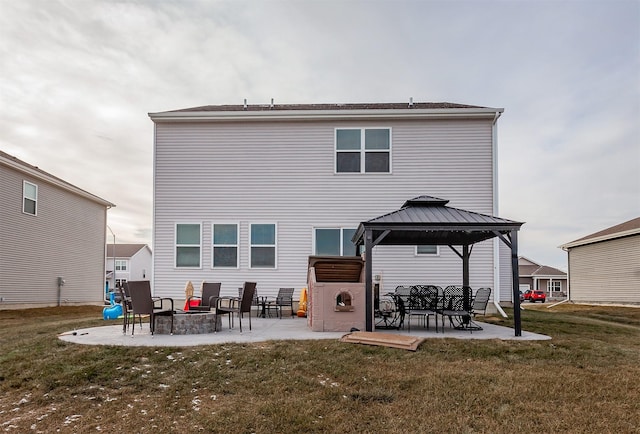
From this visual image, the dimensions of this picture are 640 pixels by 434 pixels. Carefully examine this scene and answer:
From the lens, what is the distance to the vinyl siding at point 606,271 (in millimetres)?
22453

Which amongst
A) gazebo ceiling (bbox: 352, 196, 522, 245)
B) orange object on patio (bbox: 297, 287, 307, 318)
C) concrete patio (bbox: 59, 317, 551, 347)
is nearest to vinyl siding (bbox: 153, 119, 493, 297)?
orange object on patio (bbox: 297, 287, 307, 318)

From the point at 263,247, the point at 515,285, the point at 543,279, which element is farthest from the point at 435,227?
the point at 543,279

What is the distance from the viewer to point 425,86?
17281 millimetres

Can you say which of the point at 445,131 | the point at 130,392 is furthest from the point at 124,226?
the point at 130,392

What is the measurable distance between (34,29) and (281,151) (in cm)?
726

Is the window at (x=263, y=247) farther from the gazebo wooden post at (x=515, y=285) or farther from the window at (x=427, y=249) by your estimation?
the gazebo wooden post at (x=515, y=285)

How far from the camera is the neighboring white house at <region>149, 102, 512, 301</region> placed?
13.8m

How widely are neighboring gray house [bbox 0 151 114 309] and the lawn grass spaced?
38.7 ft

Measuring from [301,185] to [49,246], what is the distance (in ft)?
42.3

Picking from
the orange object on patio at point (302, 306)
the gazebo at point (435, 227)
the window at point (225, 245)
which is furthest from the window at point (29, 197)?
the gazebo at point (435, 227)

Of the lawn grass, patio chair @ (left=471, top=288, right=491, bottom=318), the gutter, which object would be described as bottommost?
the lawn grass

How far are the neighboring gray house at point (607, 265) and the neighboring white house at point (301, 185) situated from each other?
1270 centimetres

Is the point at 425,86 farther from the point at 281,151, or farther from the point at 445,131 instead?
the point at 281,151

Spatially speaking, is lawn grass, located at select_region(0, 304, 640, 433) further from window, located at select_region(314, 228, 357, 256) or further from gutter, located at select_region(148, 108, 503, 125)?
gutter, located at select_region(148, 108, 503, 125)
